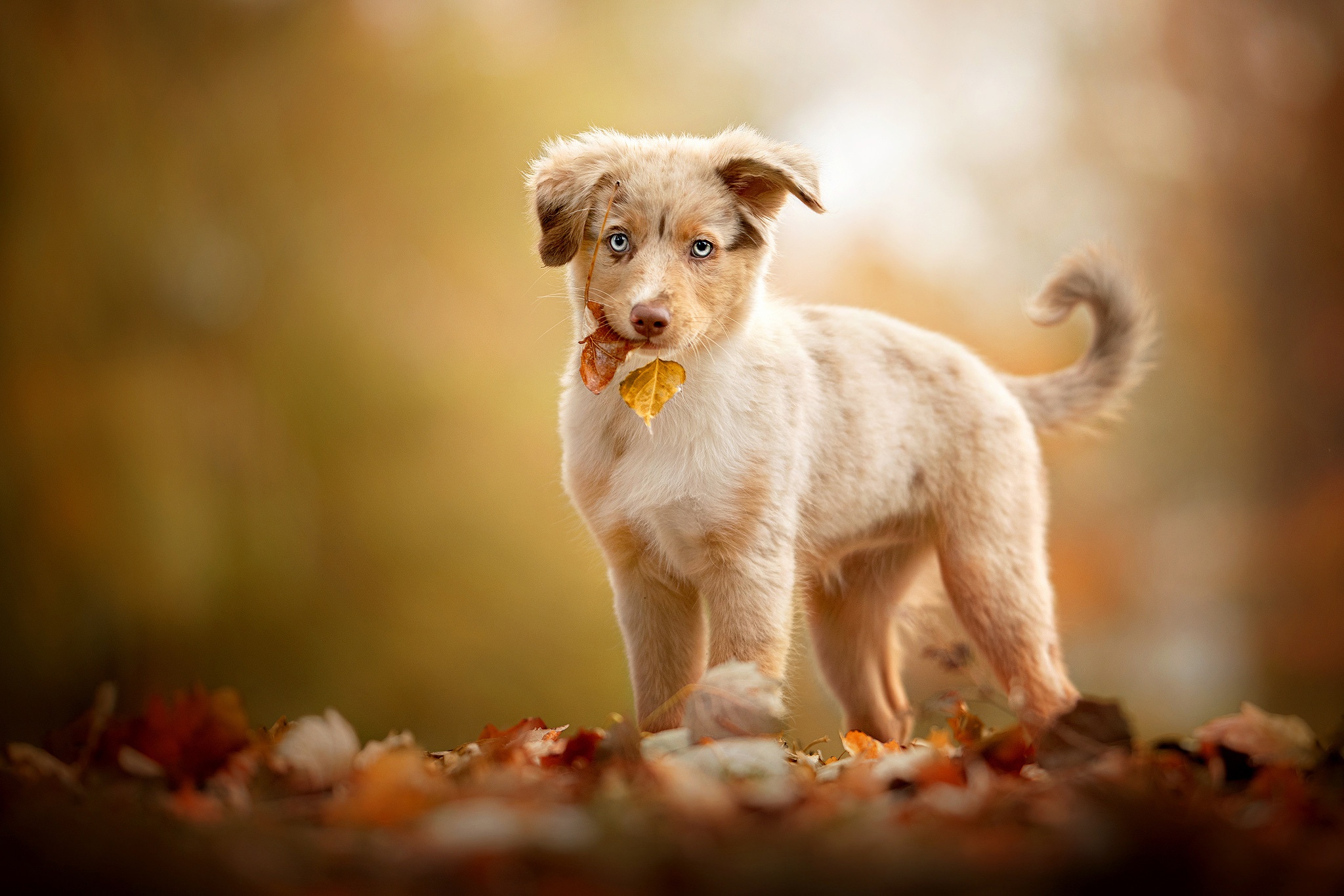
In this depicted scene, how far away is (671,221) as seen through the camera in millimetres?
2402

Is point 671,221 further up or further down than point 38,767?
further up

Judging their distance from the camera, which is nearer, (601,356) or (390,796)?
(390,796)

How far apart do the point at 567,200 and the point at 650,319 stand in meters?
0.43

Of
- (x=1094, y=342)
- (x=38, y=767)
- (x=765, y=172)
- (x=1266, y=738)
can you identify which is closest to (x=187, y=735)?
(x=38, y=767)

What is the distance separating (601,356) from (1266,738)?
1537 mm

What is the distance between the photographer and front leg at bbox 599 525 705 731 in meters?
2.67

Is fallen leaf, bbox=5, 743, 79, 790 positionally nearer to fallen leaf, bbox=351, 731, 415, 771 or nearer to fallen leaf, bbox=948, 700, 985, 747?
fallen leaf, bbox=351, 731, 415, 771

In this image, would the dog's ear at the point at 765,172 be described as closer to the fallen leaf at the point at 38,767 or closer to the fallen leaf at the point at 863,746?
the fallen leaf at the point at 863,746

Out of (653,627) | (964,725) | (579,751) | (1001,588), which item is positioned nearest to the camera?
(579,751)

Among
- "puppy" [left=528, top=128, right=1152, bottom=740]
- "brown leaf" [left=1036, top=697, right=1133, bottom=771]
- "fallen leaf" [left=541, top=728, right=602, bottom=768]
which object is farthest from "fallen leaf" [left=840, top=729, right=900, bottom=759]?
"fallen leaf" [left=541, top=728, right=602, bottom=768]

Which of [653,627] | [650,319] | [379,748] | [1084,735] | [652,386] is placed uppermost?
[650,319]

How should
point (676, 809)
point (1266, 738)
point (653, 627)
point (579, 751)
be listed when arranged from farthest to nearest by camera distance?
1. point (653, 627)
2. point (579, 751)
3. point (1266, 738)
4. point (676, 809)

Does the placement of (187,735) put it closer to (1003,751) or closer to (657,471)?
(657,471)

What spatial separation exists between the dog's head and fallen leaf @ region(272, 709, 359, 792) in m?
1.03
